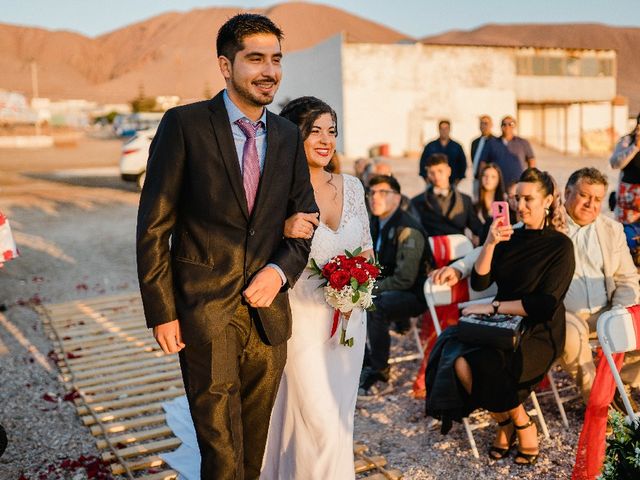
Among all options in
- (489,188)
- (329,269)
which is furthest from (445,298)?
(489,188)

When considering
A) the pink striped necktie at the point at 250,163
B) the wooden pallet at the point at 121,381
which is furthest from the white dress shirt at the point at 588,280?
the pink striped necktie at the point at 250,163

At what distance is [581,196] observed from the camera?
4.92 m

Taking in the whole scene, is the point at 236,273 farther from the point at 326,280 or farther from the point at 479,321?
the point at 479,321

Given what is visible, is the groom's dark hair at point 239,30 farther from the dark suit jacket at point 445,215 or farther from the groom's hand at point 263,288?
the dark suit jacket at point 445,215

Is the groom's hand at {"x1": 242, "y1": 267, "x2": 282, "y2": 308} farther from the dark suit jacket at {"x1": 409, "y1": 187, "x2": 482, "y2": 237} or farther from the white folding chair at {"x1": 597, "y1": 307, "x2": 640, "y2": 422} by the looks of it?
the dark suit jacket at {"x1": 409, "y1": 187, "x2": 482, "y2": 237}

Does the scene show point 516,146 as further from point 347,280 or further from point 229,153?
point 229,153

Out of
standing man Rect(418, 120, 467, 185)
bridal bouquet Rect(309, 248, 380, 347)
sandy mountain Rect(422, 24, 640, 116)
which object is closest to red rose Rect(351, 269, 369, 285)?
bridal bouquet Rect(309, 248, 380, 347)

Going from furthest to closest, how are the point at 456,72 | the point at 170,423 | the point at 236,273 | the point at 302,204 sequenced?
1. the point at 456,72
2. the point at 170,423
3. the point at 302,204
4. the point at 236,273

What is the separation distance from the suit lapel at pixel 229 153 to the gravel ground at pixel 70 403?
2365 mm

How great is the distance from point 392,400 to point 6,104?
69.6m

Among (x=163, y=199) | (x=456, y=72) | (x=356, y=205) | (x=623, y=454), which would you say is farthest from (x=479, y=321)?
(x=456, y=72)

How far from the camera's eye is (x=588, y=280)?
4.81 metres

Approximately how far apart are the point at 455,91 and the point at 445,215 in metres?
31.1

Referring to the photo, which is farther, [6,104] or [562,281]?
[6,104]
